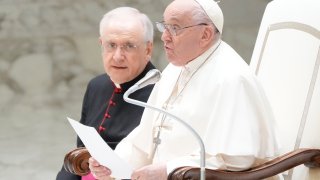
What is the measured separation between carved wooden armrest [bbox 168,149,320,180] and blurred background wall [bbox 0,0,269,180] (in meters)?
4.53

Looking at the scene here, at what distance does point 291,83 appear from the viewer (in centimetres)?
273

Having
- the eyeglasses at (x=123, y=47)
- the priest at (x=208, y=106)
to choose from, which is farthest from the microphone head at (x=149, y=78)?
the eyeglasses at (x=123, y=47)

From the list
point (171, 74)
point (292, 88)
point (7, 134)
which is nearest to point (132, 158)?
point (171, 74)

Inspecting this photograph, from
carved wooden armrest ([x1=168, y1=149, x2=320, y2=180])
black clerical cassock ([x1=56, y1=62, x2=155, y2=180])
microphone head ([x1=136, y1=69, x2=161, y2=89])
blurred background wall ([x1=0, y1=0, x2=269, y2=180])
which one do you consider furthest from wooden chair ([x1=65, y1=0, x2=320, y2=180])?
blurred background wall ([x1=0, y1=0, x2=269, y2=180])

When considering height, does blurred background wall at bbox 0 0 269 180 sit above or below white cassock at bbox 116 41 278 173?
above

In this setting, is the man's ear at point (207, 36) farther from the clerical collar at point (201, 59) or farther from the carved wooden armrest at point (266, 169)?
the carved wooden armrest at point (266, 169)

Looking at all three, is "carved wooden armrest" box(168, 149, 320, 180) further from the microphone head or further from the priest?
the microphone head

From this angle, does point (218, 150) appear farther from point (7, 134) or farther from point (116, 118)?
point (7, 134)

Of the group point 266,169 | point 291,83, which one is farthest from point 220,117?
point 291,83

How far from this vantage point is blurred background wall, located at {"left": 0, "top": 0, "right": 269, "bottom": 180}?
22.8 feet

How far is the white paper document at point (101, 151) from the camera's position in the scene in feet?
7.79

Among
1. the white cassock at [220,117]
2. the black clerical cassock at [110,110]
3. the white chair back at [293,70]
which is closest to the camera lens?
the white cassock at [220,117]

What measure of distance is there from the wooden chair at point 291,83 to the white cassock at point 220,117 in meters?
0.08

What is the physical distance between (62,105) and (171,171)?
5.03 meters
